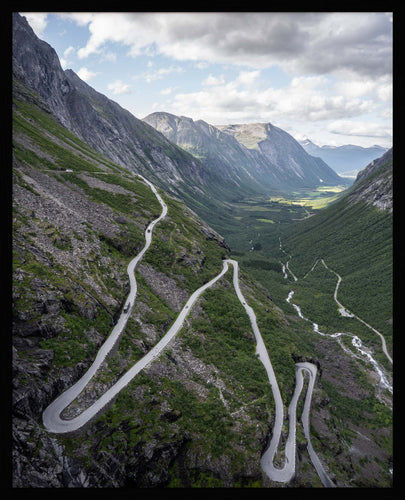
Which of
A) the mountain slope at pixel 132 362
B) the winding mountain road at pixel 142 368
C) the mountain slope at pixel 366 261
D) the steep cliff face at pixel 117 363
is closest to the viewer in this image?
the steep cliff face at pixel 117 363

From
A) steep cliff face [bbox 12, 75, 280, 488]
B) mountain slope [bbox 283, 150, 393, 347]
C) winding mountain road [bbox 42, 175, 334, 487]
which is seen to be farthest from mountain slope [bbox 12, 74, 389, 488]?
mountain slope [bbox 283, 150, 393, 347]

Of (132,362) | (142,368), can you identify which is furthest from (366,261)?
(132,362)

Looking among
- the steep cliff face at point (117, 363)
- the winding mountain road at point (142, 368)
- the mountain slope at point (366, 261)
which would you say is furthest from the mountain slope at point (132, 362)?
the mountain slope at point (366, 261)

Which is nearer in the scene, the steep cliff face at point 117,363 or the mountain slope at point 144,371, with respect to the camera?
the steep cliff face at point 117,363

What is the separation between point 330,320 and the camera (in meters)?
115

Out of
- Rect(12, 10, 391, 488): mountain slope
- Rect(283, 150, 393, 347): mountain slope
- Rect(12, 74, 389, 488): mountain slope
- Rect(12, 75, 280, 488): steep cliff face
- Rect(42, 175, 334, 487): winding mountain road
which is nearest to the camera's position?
Rect(12, 75, 280, 488): steep cliff face

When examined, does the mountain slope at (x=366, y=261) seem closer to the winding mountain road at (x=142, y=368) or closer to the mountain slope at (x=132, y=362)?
the mountain slope at (x=132, y=362)

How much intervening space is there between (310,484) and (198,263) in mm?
53881

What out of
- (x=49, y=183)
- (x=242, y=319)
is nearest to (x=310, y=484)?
(x=242, y=319)

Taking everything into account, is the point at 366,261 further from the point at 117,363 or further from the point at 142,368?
the point at 117,363

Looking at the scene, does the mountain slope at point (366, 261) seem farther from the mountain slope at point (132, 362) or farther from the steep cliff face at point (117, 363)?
the steep cliff face at point (117, 363)

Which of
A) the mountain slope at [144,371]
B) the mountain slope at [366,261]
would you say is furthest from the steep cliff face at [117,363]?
the mountain slope at [366,261]

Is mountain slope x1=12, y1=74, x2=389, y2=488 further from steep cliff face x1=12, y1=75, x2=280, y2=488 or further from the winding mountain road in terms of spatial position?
the winding mountain road

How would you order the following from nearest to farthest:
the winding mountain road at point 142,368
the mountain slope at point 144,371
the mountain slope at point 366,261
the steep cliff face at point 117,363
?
the steep cliff face at point 117,363 < the mountain slope at point 144,371 < the winding mountain road at point 142,368 < the mountain slope at point 366,261
